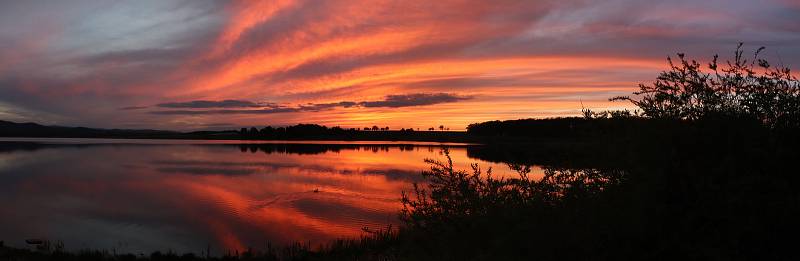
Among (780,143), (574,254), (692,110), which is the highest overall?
(692,110)

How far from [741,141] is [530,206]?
8.42 ft

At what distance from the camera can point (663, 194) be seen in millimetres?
5637

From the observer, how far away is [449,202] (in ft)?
25.1

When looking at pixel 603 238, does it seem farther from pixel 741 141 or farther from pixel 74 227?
pixel 74 227

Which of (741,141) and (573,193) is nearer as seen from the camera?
(741,141)

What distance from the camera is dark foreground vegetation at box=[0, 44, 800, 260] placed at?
202 inches

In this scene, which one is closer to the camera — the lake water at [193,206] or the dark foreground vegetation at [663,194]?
the dark foreground vegetation at [663,194]

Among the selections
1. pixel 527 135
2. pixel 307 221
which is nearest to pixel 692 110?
pixel 307 221

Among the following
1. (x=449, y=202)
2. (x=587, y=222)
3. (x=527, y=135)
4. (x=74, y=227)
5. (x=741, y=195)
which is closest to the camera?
(x=741, y=195)

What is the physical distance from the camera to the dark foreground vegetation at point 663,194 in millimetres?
5141

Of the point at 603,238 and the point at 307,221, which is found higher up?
the point at 603,238

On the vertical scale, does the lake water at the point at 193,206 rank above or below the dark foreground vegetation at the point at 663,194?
below

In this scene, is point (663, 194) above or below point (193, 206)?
above

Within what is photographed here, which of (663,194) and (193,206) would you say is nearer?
(663,194)
